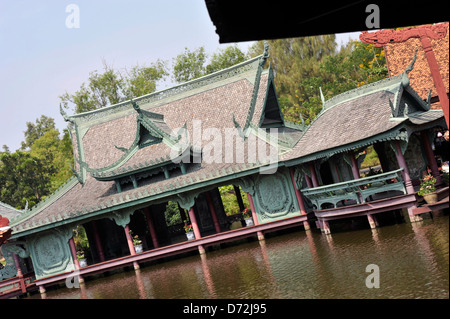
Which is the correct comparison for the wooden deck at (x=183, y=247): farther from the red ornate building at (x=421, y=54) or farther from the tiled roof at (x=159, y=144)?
the red ornate building at (x=421, y=54)

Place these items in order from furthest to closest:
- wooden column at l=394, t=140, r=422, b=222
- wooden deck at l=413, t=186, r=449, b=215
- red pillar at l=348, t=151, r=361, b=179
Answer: red pillar at l=348, t=151, r=361, b=179 < wooden column at l=394, t=140, r=422, b=222 < wooden deck at l=413, t=186, r=449, b=215

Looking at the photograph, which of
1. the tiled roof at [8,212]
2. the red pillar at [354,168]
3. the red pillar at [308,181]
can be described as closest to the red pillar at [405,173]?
the red pillar at [354,168]

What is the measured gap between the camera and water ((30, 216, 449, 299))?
27.4 ft

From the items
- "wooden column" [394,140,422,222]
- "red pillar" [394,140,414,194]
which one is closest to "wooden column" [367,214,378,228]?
"wooden column" [394,140,422,222]

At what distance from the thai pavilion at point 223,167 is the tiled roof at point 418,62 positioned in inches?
205

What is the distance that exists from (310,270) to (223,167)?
828cm

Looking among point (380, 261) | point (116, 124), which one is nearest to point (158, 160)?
point (116, 124)

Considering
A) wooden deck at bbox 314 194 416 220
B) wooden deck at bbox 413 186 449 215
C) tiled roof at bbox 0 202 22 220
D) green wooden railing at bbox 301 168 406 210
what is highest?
tiled roof at bbox 0 202 22 220

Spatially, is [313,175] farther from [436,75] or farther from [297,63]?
[297,63]

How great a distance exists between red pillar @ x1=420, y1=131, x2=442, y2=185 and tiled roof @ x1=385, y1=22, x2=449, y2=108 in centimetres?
714

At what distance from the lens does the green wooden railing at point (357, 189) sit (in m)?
14.0

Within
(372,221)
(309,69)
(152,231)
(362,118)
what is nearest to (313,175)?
(362,118)

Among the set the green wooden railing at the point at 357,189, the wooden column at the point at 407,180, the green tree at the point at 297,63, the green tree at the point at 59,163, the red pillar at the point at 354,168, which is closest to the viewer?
the wooden column at the point at 407,180

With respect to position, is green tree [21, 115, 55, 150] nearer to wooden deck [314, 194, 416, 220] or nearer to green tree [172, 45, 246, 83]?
green tree [172, 45, 246, 83]
